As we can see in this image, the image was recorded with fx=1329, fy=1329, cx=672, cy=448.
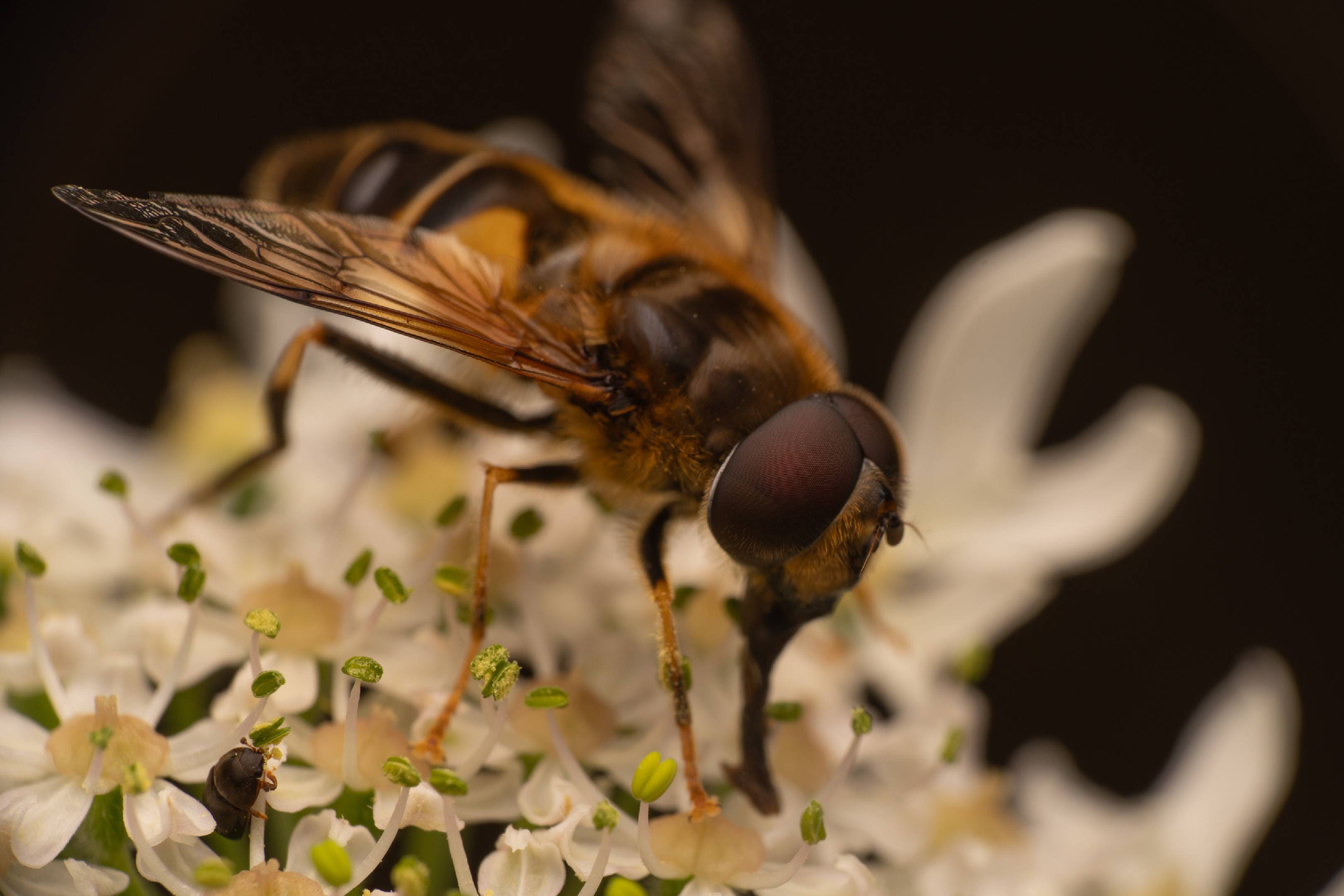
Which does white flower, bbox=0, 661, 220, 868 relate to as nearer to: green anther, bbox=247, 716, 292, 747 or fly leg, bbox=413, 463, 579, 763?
green anther, bbox=247, 716, 292, 747

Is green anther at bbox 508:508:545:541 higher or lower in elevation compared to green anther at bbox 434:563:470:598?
higher

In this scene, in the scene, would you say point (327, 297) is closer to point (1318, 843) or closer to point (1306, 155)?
point (1306, 155)

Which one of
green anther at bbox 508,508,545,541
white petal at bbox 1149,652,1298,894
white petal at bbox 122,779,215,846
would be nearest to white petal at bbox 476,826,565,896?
white petal at bbox 122,779,215,846

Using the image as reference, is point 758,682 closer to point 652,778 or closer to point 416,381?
point 652,778

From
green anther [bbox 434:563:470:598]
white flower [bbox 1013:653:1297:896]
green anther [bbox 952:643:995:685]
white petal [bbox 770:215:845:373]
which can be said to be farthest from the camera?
white petal [bbox 770:215:845:373]

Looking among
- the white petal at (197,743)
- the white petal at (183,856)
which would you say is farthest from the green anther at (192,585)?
the white petal at (183,856)
